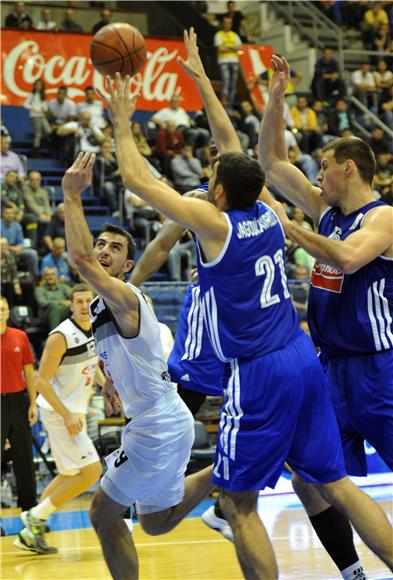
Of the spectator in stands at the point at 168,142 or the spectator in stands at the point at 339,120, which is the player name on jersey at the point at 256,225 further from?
the spectator in stands at the point at 339,120

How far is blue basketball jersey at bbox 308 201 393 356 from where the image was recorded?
5184 millimetres

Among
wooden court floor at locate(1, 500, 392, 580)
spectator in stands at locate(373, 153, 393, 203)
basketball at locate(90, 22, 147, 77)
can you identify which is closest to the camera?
basketball at locate(90, 22, 147, 77)

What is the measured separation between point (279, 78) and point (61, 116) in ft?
38.1

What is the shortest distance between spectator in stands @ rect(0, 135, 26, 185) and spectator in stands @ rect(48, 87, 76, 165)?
4.88 ft

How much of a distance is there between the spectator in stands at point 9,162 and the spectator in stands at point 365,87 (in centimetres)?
785

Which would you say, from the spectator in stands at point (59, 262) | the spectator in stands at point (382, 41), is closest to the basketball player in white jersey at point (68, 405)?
the spectator in stands at point (59, 262)

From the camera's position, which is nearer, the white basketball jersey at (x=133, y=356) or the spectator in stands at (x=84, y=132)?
the white basketball jersey at (x=133, y=356)

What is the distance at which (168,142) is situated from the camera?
55.7ft

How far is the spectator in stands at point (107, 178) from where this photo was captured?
52.3 ft

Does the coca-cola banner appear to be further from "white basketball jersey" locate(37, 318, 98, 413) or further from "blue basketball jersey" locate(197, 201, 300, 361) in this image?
"blue basketball jersey" locate(197, 201, 300, 361)

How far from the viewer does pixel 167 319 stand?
38.6ft

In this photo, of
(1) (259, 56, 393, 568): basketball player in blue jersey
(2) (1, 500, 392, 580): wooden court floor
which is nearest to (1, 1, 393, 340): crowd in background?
(2) (1, 500, 392, 580): wooden court floor

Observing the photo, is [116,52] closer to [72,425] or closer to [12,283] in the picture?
[72,425]

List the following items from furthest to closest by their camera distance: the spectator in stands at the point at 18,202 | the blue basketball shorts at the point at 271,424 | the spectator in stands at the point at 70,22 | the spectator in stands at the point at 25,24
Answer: the spectator in stands at the point at 70,22
the spectator in stands at the point at 25,24
the spectator in stands at the point at 18,202
the blue basketball shorts at the point at 271,424
